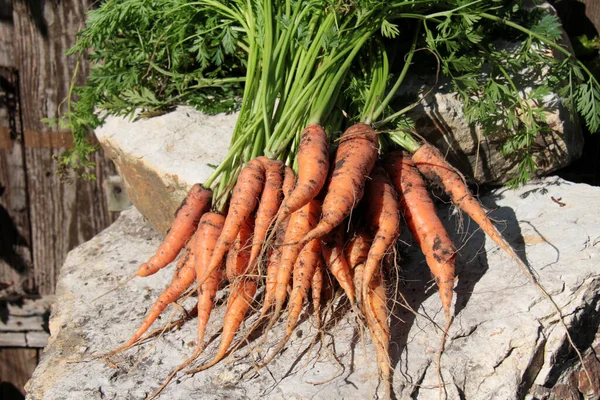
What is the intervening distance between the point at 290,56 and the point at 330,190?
2.39 ft

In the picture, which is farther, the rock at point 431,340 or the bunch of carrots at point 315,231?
the bunch of carrots at point 315,231

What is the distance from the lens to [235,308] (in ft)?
7.48

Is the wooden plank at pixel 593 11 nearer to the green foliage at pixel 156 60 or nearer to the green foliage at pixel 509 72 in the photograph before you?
the green foliage at pixel 509 72

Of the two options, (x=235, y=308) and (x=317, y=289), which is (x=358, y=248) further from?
(x=235, y=308)

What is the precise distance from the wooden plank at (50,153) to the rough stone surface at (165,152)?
66 cm

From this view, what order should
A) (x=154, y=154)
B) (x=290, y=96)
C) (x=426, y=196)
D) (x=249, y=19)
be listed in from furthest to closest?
(x=154, y=154) → (x=249, y=19) → (x=290, y=96) → (x=426, y=196)

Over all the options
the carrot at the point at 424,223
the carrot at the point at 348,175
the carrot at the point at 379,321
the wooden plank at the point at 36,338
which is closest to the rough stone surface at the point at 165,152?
the carrot at the point at 348,175

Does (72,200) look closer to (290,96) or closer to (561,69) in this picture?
(290,96)

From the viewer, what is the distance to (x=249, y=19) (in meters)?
2.68

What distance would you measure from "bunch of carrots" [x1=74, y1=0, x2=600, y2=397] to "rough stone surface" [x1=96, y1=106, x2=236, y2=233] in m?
0.22

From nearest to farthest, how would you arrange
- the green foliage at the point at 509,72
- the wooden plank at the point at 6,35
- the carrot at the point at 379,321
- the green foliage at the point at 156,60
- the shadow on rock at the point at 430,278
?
1. the carrot at the point at 379,321
2. the shadow on rock at the point at 430,278
3. the green foliage at the point at 509,72
4. the green foliage at the point at 156,60
5. the wooden plank at the point at 6,35

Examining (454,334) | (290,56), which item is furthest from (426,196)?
(290,56)

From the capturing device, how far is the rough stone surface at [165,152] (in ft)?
9.21

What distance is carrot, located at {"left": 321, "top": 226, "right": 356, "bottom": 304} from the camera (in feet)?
7.25
